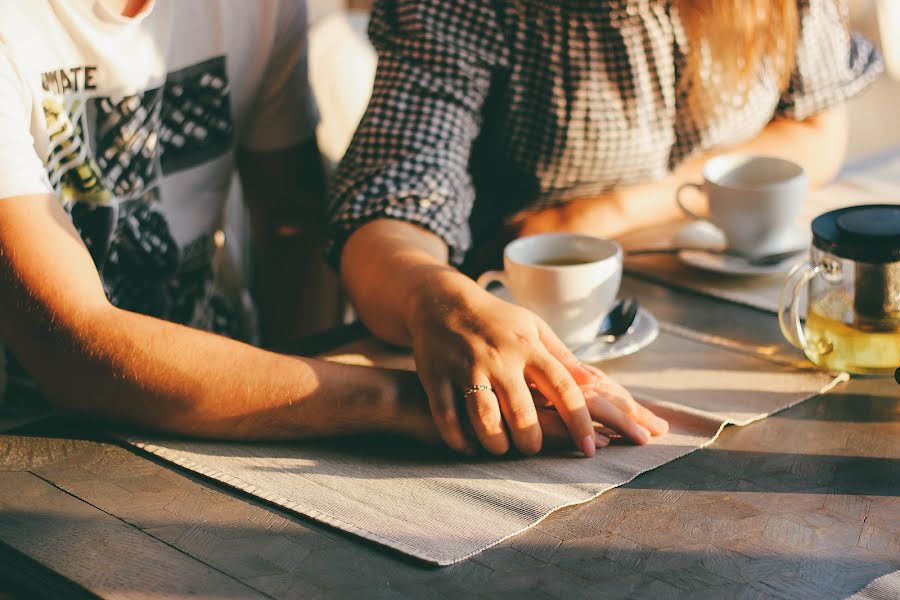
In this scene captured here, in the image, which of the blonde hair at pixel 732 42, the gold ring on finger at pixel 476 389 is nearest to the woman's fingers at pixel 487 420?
the gold ring on finger at pixel 476 389

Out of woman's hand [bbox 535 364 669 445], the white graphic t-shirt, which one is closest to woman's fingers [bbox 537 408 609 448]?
woman's hand [bbox 535 364 669 445]

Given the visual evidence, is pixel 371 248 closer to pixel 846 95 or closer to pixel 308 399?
pixel 308 399

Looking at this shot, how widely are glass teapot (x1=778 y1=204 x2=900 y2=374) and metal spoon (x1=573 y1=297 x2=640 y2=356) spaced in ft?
0.47

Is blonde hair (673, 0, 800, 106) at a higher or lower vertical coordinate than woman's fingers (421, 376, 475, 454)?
higher

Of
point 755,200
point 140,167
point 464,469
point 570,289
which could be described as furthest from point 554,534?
point 140,167

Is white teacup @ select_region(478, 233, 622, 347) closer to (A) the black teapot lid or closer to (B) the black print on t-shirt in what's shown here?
(A) the black teapot lid

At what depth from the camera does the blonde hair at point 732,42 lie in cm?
124

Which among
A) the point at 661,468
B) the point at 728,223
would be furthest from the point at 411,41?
the point at 661,468

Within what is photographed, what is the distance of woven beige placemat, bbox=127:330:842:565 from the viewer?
71 centimetres

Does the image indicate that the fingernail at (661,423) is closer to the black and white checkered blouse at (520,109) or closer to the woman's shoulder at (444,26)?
the black and white checkered blouse at (520,109)

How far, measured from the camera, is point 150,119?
117 centimetres

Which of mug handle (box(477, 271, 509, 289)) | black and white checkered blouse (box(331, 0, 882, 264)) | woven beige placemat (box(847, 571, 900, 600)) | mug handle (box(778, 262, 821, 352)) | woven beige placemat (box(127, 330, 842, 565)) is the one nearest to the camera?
woven beige placemat (box(847, 571, 900, 600))

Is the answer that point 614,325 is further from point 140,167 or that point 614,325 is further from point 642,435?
point 140,167

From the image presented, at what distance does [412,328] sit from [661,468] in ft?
0.86
